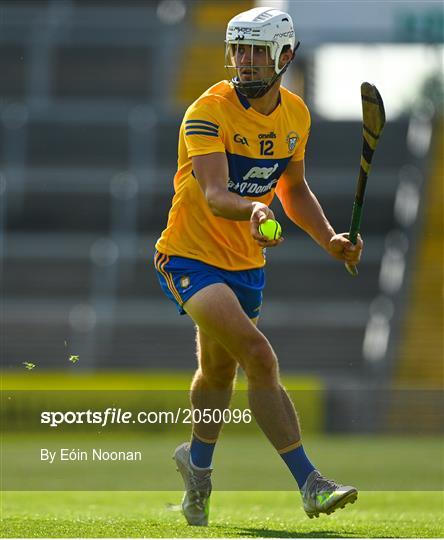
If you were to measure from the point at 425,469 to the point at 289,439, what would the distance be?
6.19 meters

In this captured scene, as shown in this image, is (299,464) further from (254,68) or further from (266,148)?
(254,68)

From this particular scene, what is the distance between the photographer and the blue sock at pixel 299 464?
583 cm

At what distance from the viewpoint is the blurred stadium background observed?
60.0ft

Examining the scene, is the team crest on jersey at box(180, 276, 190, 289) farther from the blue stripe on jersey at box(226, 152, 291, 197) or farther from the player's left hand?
the player's left hand

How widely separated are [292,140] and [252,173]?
0.27 metres

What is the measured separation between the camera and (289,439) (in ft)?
19.2

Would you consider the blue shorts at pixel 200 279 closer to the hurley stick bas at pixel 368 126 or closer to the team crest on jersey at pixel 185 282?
the team crest on jersey at pixel 185 282

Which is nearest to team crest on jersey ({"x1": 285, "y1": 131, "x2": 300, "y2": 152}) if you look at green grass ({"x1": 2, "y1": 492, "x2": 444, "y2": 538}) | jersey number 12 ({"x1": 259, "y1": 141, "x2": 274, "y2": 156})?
jersey number 12 ({"x1": 259, "y1": 141, "x2": 274, "y2": 156})

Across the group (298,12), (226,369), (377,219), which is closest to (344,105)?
(298,12)

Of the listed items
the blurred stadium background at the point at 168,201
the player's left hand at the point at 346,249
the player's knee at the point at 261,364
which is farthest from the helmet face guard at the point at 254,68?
the blurred stadium background at the point at 168,201

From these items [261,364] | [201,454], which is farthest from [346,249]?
[201,454]

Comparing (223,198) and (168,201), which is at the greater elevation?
(223,198)

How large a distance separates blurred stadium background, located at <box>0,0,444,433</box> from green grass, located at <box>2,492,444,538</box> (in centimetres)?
697

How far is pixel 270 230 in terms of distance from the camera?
5320 millimetres
